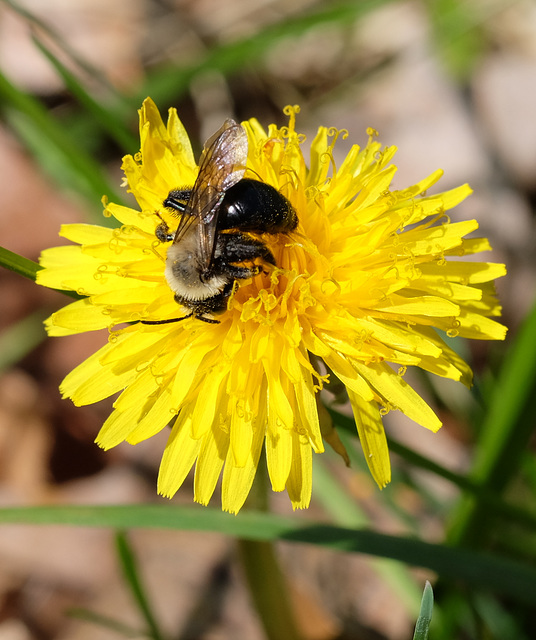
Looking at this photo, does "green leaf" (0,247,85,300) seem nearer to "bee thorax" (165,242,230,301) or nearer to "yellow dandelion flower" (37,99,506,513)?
"yellow dandelion flower" (37,99,506,513)

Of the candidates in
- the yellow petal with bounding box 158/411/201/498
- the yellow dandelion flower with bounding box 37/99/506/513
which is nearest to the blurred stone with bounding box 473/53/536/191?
the yellow dandelion flower with bounding box 37/99/506/513

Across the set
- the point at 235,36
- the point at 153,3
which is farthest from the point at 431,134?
the point at 153,3

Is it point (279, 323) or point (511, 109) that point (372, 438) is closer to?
point (279, 323)

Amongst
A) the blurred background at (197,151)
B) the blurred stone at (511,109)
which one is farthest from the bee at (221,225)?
the blurred stone at (511,109)

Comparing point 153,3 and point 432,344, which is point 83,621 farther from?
point 153,3

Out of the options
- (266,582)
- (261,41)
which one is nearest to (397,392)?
(266,582)

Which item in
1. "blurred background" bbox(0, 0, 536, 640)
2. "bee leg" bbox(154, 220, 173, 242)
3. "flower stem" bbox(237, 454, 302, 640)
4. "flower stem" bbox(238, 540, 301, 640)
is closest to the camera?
"bee leg" bbox(154, 220, 173, 242)
